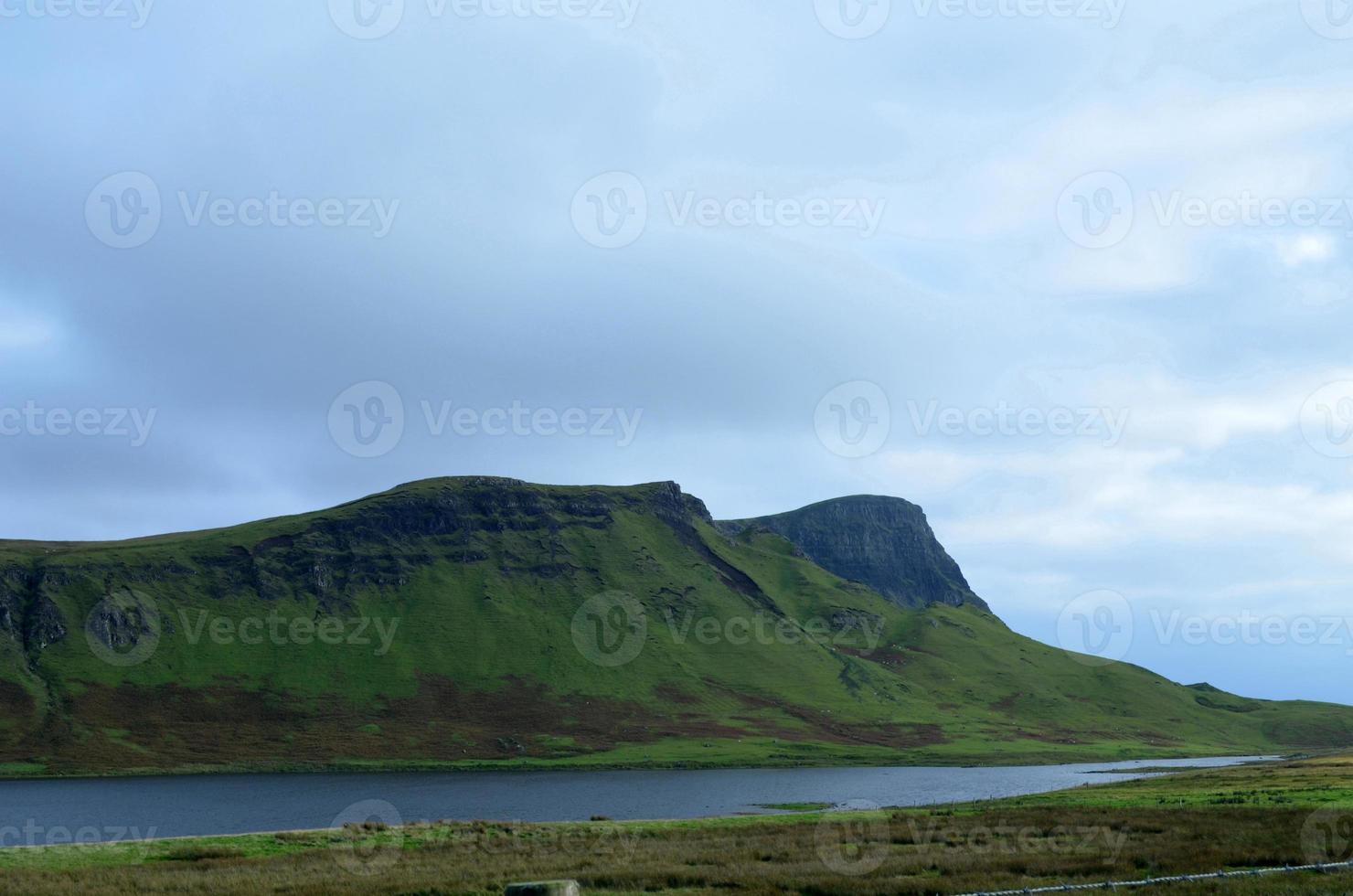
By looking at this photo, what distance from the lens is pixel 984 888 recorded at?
3409cm

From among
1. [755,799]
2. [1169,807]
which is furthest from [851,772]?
[1169,807]

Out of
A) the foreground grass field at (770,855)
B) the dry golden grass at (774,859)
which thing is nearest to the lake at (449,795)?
the foreground grass field at (770,855)

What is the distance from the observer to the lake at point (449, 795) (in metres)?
100

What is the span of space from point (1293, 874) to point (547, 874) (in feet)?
85.1

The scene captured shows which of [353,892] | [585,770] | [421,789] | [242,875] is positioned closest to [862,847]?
[353,892]

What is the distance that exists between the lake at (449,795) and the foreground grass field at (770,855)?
119 ft

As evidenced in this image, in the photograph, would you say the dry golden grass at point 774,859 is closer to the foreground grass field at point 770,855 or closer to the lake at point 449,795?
the foreground grass field at point 770,855

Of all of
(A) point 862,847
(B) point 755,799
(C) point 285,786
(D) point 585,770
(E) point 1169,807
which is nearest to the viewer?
(A) point 862,847

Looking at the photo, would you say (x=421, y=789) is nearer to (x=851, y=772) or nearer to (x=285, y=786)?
(x=285, y=786)

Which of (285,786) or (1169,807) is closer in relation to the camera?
(1169,807)

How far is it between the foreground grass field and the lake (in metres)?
36.2

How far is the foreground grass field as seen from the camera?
3700 cm

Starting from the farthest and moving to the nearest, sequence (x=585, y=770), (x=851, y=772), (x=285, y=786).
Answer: (x=585, y=770)
(x=851, y=772)
(x=285, y=786)

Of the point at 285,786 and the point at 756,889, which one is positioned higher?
the point at 756,889
